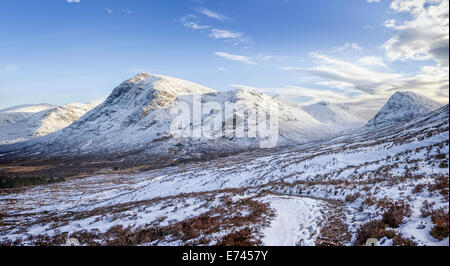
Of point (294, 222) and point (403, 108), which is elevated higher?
point (403, 108)

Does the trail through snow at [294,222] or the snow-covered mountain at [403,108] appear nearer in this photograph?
the trail through snow at [294,222]

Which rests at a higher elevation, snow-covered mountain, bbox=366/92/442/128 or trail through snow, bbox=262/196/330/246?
snow-covered mountain, bbox=366/92/442/128

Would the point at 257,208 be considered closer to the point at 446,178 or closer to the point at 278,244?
the point at 278,244

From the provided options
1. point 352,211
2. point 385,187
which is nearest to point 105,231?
point 352,211

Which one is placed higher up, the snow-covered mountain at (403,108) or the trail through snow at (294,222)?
the snow-covered mountain at (403,108)

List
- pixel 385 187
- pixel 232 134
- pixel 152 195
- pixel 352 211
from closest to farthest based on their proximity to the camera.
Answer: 1. pixel 352 211
2. pixel 385 187
3. pixel 152 195
4. pixel 232 134

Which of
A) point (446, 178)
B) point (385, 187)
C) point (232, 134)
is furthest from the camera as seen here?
point (232, 134)

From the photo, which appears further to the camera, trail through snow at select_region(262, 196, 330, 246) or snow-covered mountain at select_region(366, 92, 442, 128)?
snow-covered mountain at select_region(366, 92, 442, 128)

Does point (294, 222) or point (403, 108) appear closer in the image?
point (294, 222)
